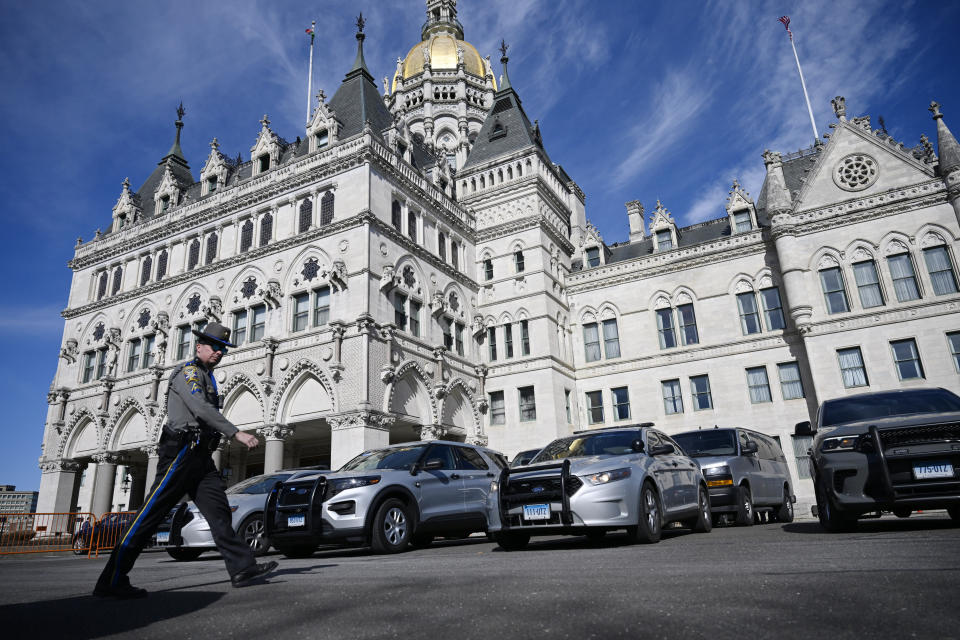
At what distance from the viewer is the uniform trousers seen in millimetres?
5285

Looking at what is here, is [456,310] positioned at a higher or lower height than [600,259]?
lower

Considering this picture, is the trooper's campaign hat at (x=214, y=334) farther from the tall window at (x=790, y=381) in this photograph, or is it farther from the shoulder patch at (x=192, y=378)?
the tall window at (x=790, y=381)

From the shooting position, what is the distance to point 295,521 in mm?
9719

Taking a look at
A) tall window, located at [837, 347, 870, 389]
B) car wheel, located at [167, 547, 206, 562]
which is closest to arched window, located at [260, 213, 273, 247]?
car wheel, located at [167, 547, 206, 562]

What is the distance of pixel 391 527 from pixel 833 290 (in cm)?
2584

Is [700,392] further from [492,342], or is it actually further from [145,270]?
[145,270]

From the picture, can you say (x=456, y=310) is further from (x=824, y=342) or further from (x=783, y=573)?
(x=783, y=573)

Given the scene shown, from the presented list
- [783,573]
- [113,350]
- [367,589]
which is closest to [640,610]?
[783,573]

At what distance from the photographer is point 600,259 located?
35.7 meters

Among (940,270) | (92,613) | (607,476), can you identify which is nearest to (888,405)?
(607,476)

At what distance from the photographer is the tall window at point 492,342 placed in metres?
32.8

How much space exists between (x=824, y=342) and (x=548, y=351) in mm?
12375

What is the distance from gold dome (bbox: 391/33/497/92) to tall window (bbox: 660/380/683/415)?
1324 inches

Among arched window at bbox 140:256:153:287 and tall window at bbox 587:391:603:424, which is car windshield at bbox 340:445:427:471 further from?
arched window at bbox 140:256:153:287
